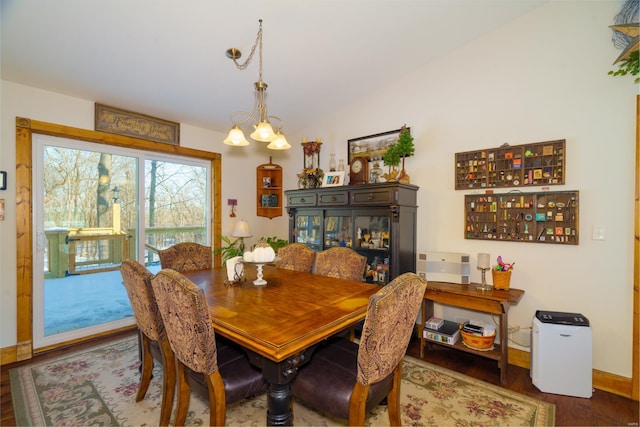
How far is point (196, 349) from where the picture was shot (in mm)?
1333

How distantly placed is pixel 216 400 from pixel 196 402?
0.91 meters

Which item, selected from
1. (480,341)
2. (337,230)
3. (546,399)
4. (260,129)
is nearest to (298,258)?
(337,230)

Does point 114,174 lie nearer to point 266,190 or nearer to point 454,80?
point 266,190

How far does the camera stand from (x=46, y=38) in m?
2.14

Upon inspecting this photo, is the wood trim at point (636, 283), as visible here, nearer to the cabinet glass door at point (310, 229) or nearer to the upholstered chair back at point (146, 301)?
the cabinet glass door at point (310, 229)

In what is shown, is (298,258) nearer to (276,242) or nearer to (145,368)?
(276,242)

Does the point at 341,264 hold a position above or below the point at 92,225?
below

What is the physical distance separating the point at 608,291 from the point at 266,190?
12.8 ft

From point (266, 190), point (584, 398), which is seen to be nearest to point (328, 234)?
point (266, 190)

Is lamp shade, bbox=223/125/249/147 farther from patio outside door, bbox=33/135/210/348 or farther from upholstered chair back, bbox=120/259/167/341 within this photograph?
patio outside door, bbox=33/135/210/348

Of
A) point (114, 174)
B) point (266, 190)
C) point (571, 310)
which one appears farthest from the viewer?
point (266, 190)

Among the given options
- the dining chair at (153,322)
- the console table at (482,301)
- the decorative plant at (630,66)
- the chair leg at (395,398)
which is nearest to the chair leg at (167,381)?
the dining chair at (153,322)

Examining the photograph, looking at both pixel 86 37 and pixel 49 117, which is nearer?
pixel 86 37

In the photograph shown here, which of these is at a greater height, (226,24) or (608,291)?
(226,24)
